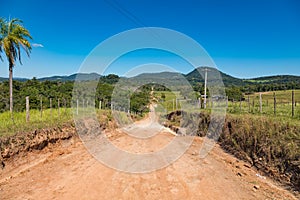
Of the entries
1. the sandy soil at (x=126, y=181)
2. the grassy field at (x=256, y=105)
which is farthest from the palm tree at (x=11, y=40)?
the grassy field at (x=256, y=105)

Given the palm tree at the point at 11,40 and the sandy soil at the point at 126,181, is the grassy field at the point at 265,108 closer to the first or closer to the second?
the sandy soil at the point at 126,181

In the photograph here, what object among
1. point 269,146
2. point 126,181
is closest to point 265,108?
point 269,146

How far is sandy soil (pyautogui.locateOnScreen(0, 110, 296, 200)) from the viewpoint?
4.78m

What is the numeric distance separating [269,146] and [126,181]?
154 inches

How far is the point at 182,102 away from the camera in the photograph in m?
27.1

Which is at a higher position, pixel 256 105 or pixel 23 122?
pixel 256 105

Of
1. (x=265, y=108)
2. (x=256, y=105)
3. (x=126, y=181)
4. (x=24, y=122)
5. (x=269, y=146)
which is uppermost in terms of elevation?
(x=256, y=105)

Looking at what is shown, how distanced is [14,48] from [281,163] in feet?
37.4

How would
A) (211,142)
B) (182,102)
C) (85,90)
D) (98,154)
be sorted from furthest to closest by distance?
(182,102), (85,90), (211,142), (98,154)

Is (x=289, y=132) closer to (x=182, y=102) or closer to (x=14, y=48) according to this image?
(x=14, y=48)

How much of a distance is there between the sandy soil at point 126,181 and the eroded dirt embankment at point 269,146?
36cm

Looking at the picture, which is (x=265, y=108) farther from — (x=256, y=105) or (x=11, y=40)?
(x=11, y=40)

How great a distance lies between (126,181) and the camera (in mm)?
5426

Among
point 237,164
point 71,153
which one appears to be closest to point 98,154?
point 71,153
